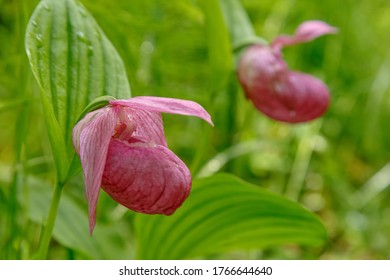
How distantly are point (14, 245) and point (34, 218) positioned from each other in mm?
164

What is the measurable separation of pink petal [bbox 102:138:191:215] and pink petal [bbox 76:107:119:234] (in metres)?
0.02

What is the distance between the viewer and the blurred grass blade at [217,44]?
3.25 ft

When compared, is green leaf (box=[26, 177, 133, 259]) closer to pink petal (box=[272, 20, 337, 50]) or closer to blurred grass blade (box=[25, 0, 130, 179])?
blurred grass blade (box=[25, 0, 130, 179])

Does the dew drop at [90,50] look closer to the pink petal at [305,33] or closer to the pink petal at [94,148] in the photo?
the pink petal at [94,148]

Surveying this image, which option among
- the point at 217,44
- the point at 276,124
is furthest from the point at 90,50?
the point at 276,124

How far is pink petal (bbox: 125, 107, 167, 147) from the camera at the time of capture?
71cm

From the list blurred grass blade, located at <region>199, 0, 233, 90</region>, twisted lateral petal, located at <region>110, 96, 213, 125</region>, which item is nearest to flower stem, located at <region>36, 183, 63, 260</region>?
twisted lateral petal, located at <region>110, 96, 213, 125</region>

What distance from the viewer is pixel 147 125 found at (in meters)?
0.72

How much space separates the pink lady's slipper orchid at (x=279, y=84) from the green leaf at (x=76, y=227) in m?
0.40

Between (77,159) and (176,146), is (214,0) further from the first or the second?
(176,146)

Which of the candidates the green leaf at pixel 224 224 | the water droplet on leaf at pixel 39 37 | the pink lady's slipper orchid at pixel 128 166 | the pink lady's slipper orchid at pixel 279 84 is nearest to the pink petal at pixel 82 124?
the pink lady's slipper orchid at pixel 128 166

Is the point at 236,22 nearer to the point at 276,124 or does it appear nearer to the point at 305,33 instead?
the point at 305,33

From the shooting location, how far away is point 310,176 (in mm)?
1907

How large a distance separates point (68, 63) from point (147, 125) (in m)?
0.16
